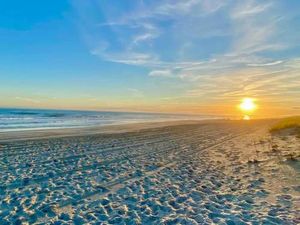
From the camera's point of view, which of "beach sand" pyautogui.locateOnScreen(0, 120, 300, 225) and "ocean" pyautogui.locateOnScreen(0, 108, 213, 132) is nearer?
"beach sand" pyautogui.locateOnScreen(0, 120, 300, 225)

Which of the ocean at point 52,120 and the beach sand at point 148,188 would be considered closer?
the beach sand at point 148,188

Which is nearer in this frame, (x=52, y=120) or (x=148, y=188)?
(x=148, y=188)

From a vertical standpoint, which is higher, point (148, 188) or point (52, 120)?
point (52, 120)

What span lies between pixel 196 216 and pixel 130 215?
55.0 inches

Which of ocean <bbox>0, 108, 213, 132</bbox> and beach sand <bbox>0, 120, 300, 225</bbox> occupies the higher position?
ocean <bbox>0, 108, 213, 132</bbox>

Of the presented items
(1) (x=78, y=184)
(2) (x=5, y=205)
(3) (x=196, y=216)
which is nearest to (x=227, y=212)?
(3) (x=196, y=216)

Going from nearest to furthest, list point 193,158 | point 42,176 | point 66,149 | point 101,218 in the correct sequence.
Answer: point 101,218 → point 42,176 → point 193,158 → point 66,149

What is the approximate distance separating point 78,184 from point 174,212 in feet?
10.8

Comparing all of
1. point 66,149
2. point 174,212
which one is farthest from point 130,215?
point 66,149

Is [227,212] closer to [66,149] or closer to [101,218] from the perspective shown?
[101,218]

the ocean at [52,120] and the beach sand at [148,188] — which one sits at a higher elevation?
the ocean at [52,120]

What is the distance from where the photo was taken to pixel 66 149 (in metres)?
13.5

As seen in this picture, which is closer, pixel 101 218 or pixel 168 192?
pixel 101 218

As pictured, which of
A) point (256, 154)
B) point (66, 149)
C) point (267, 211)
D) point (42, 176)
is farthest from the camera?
point (66, 149)
